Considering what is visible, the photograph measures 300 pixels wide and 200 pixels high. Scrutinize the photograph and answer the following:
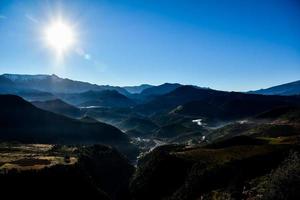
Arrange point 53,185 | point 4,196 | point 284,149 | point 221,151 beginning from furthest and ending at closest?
point 221,151 → point 284,149 → point 53,185 → point 4,196

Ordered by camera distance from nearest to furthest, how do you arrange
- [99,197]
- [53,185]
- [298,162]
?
[298,162] → [53,185] → [99,197]

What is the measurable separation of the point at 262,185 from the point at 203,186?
98.5 feet

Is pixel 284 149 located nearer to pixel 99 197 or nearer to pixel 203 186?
pixel 203 186

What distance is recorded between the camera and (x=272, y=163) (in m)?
151

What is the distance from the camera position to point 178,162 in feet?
560

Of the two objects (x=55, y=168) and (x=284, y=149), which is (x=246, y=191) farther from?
(x=55, y=168)

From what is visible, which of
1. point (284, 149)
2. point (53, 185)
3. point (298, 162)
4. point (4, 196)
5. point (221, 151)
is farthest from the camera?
point (221, 151)

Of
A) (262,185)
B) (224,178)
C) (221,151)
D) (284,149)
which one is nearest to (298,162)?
(262,185)

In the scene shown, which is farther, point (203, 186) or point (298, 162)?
point (203, 186)

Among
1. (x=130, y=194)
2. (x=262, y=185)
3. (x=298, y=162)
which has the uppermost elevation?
(x=298, y=162)

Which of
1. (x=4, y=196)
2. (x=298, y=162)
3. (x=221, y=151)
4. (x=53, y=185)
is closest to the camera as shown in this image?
(x=298, y=162)

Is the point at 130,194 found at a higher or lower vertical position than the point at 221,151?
lower

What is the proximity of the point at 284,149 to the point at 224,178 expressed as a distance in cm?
4188

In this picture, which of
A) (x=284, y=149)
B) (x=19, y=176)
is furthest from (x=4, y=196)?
(x=284, y=149)
